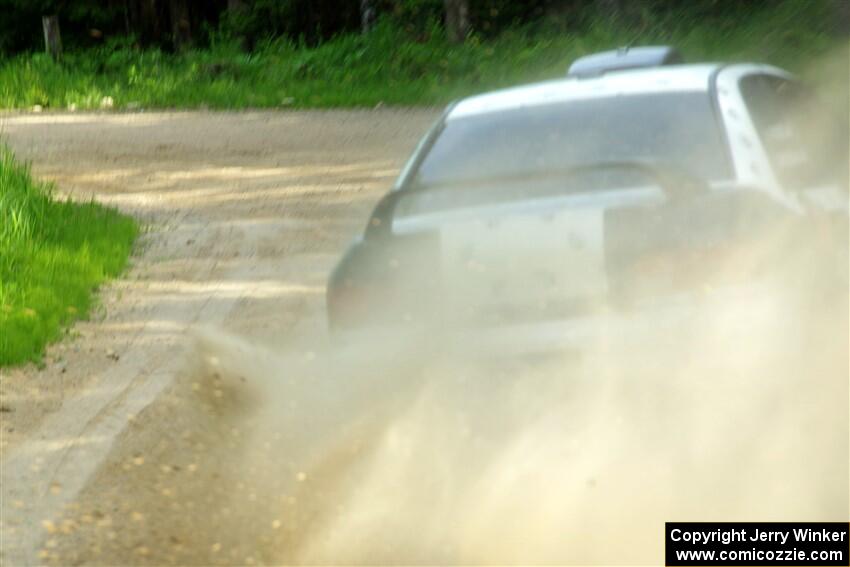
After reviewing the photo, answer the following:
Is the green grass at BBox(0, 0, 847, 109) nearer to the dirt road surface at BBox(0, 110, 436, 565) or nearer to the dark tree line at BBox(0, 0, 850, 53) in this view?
the dark tree line at BBox(0, 0, 850, 53)

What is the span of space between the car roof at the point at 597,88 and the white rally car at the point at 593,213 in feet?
0.04

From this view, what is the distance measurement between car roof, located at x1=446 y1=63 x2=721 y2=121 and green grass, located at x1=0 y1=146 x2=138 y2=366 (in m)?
3.02

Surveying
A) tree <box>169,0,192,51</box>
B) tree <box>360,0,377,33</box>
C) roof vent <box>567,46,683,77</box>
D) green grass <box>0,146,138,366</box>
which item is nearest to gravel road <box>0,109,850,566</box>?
green grass <box>0,146,138,366</box>

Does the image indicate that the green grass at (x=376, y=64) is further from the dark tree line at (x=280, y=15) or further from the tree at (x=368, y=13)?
the tree at (x=368, y=13)

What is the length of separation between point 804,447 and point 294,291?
5151 millimetres

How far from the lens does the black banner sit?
4957 millimetres

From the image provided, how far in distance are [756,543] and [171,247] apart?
25.3 ft

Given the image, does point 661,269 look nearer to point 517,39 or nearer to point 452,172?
point 452,172

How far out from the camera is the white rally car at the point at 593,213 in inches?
221

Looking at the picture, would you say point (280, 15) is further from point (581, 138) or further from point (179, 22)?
point (581, 138)

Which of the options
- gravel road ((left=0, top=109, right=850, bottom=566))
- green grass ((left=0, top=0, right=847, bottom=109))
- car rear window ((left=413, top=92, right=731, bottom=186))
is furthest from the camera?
green grass ((left=0, top=0, right=847, bottom=109))

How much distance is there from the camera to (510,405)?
5.68m

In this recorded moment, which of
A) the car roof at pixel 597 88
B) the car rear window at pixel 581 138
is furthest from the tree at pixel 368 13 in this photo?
the car rear window at pixel 581 138

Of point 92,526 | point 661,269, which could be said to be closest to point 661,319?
point 661,269
